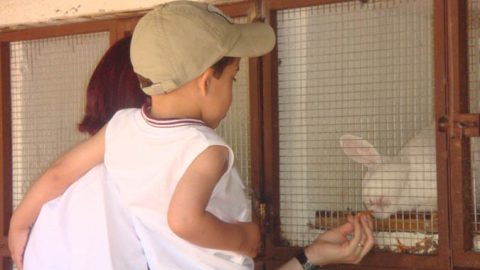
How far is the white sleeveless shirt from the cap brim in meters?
0.12

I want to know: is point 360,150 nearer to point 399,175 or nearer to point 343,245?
point 399,175

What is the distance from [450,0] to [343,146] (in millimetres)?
337

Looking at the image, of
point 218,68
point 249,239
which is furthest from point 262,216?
point 218,68

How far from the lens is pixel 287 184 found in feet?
4.52

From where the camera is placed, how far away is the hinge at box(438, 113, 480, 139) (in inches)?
45.6

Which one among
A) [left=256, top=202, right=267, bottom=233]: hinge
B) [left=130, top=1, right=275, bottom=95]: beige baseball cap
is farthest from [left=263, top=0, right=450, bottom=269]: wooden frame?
[left=130, top=1, right=275, bottom=95]: beige baseball cap

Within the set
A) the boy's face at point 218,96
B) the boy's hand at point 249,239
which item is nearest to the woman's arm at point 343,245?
the boy's hand at point 249,239

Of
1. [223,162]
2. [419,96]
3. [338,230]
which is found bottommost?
[338,230]

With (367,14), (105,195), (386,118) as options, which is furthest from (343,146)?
(105,195)

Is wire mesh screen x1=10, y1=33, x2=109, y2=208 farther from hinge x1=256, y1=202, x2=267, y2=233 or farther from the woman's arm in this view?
the woman's arm

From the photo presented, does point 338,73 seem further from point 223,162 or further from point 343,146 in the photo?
point 223,162

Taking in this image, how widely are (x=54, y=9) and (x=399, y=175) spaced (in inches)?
36.0

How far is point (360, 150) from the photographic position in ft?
4.20

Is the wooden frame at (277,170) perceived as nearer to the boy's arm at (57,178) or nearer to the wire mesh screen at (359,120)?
the wire mesh screen at (359,120)
